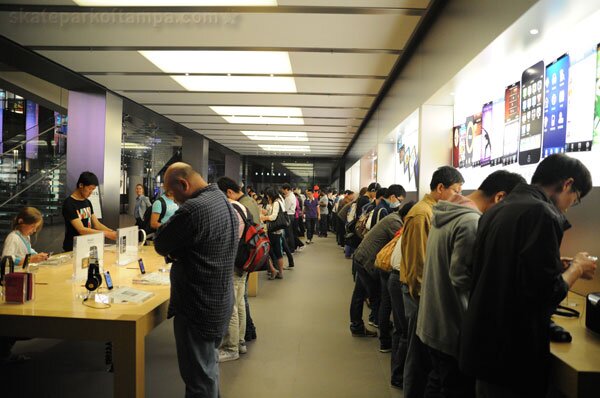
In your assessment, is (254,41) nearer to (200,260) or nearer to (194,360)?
(200,260)

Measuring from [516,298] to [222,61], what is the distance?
5.11m

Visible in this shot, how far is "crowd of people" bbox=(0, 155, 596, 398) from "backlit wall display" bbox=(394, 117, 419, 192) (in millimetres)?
2192

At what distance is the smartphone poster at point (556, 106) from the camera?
8.91ft

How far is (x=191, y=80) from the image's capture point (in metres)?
6.85

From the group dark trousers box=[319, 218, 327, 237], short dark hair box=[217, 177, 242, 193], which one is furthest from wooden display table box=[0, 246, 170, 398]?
dark trousers box=[319, 218, 327, 237]

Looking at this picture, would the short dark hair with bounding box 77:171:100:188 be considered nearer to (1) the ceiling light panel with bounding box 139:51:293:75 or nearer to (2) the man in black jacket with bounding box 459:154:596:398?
(1) the ceiling light panel with bounding box 139:51:293:75

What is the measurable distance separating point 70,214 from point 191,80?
10.6 feet

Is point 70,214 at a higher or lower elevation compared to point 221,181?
lower

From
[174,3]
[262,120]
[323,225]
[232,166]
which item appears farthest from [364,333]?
[232,166]

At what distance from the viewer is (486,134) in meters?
3.90

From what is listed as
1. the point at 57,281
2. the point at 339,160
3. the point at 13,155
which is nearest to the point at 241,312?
the point at 57,281

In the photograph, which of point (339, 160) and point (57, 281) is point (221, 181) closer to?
A: point (57, 281)

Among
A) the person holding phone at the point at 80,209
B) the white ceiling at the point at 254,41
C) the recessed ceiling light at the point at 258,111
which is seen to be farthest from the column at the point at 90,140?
the person holding phone at the point at 80,209

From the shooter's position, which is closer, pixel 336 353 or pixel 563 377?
pixel 563 377
